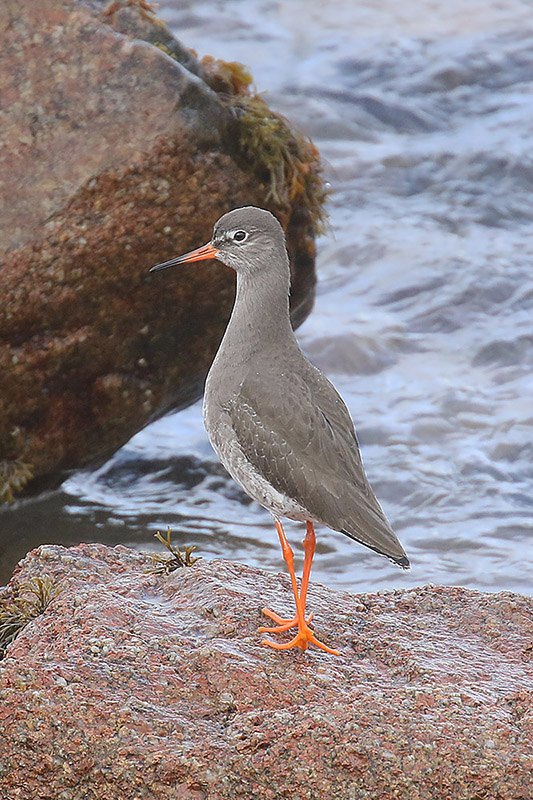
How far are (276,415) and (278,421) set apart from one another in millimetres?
29

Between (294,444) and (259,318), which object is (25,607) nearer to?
(294,444)

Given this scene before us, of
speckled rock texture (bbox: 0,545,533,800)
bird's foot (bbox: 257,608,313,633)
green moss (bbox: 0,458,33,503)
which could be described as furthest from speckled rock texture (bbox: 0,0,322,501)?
bird's foot (bbox: 257,608,313,633)

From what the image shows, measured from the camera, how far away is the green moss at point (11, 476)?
7023 millimetres

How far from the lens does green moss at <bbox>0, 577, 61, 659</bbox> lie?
4684mm

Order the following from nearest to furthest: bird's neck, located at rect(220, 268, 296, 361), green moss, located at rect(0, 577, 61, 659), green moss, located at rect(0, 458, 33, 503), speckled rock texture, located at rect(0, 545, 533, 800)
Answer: speckled rock texture, located at rect(0, 545, 533, 800) → green moss, located at rect(0, 577, 61, 659) → bird's neck, located at rect(220, 268, 296, 361) → green moss, located at rect(0, 458, 33, 503)

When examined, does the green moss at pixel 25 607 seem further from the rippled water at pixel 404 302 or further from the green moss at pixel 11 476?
the green moss at pixel 11 476

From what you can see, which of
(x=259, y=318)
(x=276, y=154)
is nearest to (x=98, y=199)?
(x=276, y=154)

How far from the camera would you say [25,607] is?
4703mm

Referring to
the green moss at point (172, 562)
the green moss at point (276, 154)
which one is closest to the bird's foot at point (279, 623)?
the green moss at point (172, 562)

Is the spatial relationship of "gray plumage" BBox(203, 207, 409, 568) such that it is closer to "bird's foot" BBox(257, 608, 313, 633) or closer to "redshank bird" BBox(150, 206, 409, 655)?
"redshank bird" BBox(150, 206, 409, 655)

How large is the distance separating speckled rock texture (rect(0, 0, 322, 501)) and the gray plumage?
5.98 feet

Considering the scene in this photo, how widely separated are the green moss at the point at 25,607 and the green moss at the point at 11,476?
2269mm

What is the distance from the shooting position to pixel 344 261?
11000 millimetres

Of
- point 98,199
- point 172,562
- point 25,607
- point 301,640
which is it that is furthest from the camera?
point 98,199
